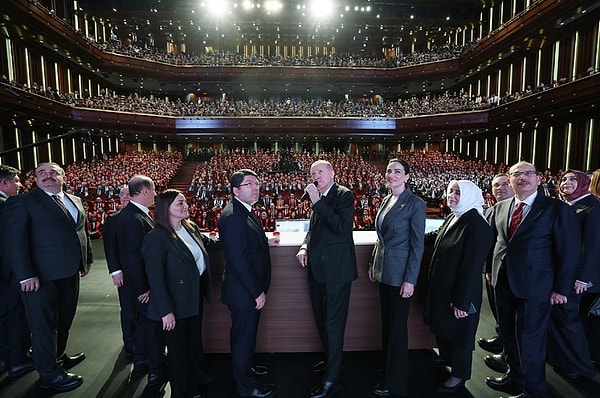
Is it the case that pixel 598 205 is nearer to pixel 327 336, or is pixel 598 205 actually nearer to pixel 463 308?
pixel 463 308

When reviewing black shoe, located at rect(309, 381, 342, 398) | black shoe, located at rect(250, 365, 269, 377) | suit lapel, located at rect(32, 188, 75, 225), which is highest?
suit lapel, located at rect(32, 188, 75, 225)

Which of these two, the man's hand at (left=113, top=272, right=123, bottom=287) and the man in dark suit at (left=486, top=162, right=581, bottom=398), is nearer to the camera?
the man in dark suit at (left=486, top=162, right=581, bottom=398)

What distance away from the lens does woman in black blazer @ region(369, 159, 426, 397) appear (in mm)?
2287

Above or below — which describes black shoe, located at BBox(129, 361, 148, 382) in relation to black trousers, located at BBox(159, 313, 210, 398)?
below

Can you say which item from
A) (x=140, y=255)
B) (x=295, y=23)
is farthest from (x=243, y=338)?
(x=295, y=23)

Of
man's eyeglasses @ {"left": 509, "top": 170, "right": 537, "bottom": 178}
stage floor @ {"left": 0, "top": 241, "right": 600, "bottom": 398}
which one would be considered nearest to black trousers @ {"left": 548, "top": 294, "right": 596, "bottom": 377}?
stage floor @ {"left": 0, "top": 241, "right": 600, "bottom": 398}

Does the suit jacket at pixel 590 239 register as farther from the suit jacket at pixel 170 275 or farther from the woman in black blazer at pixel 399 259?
the suit jacket at pixel 170 275

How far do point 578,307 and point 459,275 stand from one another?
1.28 metres

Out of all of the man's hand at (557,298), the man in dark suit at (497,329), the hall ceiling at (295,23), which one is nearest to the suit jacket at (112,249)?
the man in dark suit at (497,329)

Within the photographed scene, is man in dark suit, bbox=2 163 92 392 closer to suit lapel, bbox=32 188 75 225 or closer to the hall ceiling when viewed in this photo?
suit lapel, bbox=32 188 75 225

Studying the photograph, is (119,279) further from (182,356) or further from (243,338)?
(243,338)

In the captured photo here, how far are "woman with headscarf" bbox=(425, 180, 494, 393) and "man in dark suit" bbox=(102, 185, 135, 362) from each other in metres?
2.56

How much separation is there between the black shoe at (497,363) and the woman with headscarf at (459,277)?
19.1 inches

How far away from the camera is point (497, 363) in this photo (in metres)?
2.84
